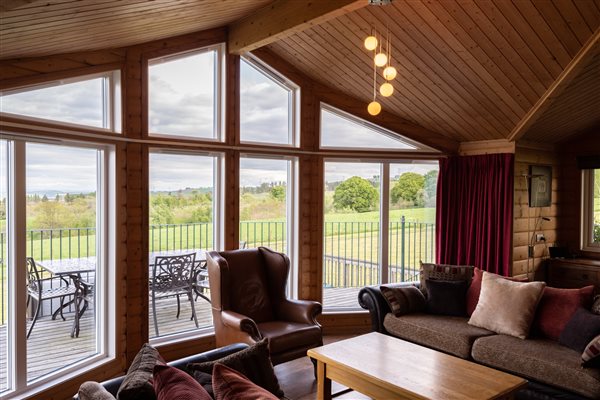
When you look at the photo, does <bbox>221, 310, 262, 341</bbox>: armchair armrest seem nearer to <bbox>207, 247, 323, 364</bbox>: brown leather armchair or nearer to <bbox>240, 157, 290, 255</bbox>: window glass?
<bbox>207, 247, 323, 364</bbox>: brown leather armchair

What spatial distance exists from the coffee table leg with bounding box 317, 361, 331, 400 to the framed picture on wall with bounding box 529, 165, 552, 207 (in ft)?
11.9

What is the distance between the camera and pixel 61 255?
3627mm

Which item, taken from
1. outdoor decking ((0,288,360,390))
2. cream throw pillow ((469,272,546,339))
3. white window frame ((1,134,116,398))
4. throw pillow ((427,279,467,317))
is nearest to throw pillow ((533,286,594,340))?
cream throw pillow ((469,272,546,339))

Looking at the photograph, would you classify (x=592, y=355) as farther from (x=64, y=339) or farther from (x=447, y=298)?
(x=64, y=339)

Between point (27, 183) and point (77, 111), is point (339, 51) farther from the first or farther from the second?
point (27, 183)

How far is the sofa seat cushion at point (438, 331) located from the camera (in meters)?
3.69

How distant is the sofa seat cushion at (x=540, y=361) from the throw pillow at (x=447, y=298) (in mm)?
594

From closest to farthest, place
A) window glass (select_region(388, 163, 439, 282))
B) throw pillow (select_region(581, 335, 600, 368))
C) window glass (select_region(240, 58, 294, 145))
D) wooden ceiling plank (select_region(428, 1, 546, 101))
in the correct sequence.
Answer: throw pillow (select_region(581, 335, 600, 368)) < wooden ceiling plank (select_region(428, 1, 546, 101)) < window glass (select_region(240, 58, 294, 145)) < window glass (select_region(388, 163, 439, 282))

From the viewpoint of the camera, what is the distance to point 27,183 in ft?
10.9

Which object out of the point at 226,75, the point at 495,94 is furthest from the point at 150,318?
the point at 495,94

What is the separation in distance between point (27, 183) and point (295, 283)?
290 centimetres

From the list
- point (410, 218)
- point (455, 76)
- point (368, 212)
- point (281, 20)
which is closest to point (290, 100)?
point (281, 20)

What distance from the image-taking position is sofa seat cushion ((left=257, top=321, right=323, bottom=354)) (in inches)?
144

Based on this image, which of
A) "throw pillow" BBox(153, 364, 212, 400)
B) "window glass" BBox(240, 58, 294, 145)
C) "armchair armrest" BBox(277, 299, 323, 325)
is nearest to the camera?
"throw pillow" BBox(153, 364, 212, 400)
